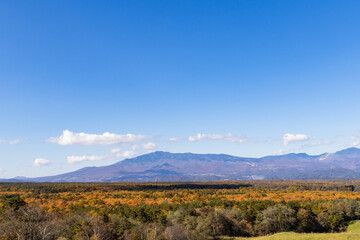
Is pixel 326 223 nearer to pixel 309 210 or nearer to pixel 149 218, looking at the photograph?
pixel 309 210

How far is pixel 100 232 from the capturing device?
46.3 metres

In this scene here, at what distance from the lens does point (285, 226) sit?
62594 millimetres

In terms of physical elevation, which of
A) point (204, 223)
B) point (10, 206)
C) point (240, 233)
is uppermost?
point (10, 206)

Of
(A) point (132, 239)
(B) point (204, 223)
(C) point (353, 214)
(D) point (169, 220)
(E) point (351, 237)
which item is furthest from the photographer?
(C) point (353, 214)

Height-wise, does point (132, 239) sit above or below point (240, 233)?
above

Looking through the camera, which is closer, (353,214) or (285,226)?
(285,226)

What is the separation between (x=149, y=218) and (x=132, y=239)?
21672 millimetres

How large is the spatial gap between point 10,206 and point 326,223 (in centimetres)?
7851

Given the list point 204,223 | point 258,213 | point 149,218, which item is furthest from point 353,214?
point 149,218

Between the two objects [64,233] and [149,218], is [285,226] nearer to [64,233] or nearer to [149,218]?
[149,218]

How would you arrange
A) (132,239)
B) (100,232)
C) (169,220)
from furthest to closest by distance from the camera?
(169,220) < (100,232) < (132,239)

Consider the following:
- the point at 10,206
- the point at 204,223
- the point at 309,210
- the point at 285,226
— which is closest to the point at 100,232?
the point at 204,223

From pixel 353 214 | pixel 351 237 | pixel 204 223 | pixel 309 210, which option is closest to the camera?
pixel 351 237

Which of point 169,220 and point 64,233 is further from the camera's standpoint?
point 169,220
